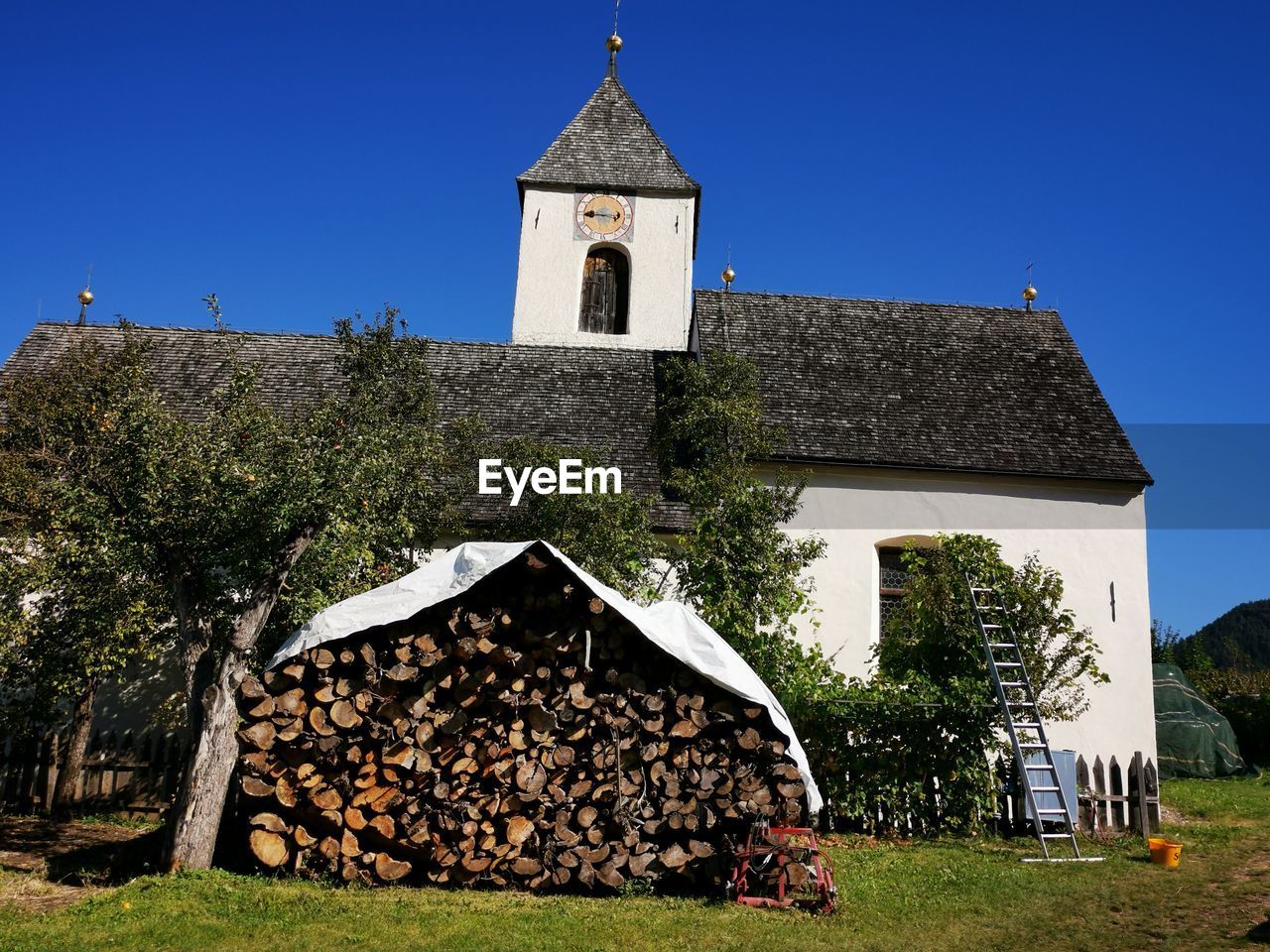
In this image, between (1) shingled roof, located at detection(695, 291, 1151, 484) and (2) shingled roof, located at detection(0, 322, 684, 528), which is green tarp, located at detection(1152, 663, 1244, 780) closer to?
(1) shingled roof, located at detection(695, 291, 1151, 484)

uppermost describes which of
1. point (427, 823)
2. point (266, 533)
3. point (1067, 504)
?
point (1067, 504)

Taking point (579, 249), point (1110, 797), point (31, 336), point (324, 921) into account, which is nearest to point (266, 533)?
point (324, 921)

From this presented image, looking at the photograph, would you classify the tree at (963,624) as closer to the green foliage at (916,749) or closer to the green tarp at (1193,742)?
the green foliage at (916,749)

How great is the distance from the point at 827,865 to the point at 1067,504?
11.1 meters

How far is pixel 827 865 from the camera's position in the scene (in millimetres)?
9188

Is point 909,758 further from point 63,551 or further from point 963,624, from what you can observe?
point 63,551

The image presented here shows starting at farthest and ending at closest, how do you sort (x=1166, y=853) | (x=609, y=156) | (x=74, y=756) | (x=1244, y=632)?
(x=1244, y=632), (x=609, y=156), (x=74, y=756), (x=1166, y=853)

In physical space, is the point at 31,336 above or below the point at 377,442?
above

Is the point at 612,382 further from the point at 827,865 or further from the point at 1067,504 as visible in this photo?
the point at 827,865

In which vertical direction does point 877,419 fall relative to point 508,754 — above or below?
above

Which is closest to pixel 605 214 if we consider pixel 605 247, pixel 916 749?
pixel 605 247

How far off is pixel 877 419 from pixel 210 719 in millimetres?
13274

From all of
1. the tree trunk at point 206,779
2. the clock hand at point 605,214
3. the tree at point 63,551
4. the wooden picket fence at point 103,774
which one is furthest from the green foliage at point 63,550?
the clock hand at point 605,214

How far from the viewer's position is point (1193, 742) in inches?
805
